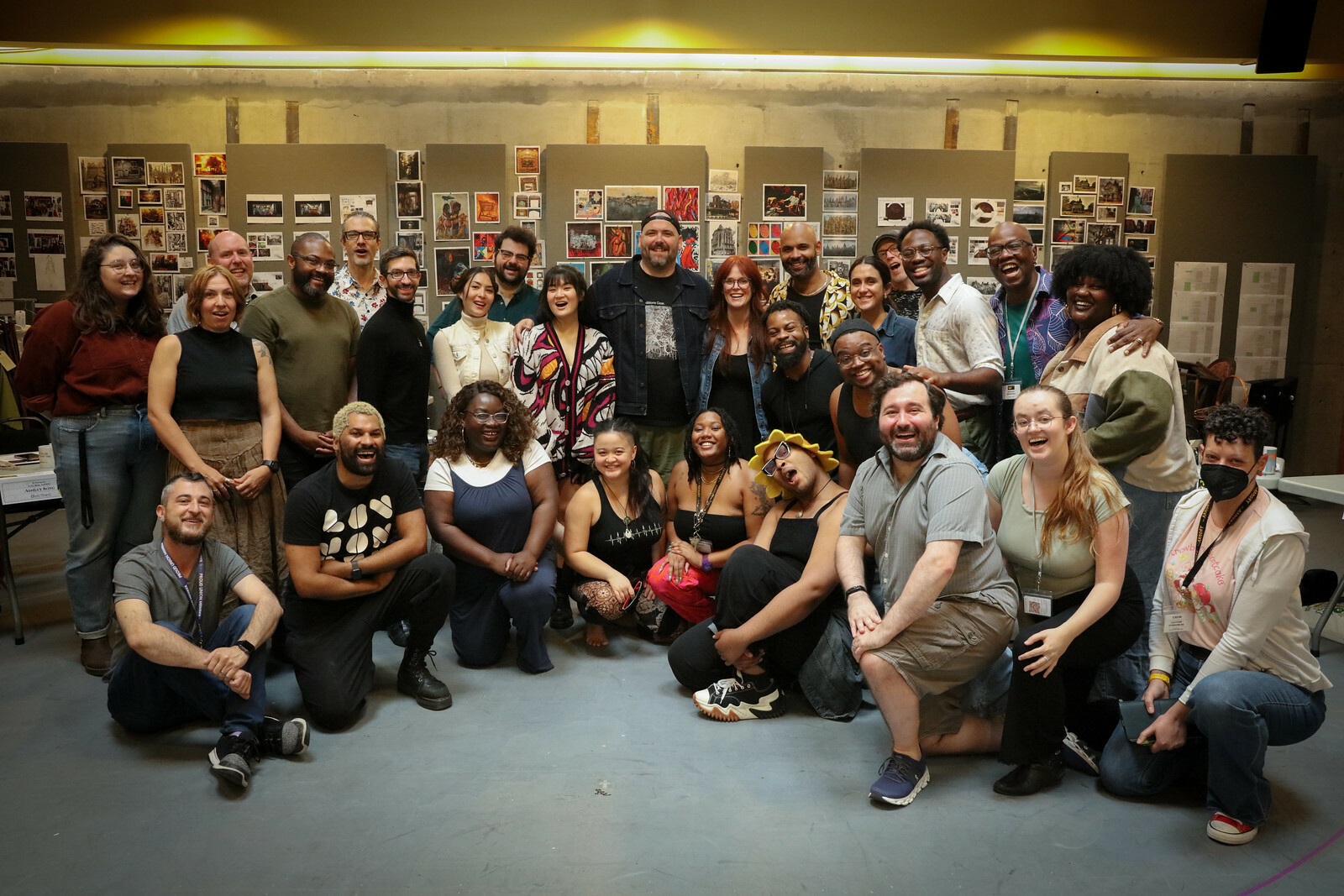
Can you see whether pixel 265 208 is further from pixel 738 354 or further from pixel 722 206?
pixel 738 354

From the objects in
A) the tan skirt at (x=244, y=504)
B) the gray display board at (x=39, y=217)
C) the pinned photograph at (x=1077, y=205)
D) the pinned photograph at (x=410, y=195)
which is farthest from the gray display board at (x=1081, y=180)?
the gray display board at (x=39, y=217)

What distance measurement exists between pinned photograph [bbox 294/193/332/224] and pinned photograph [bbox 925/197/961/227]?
16.6 ft

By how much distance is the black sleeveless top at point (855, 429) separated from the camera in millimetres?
3953

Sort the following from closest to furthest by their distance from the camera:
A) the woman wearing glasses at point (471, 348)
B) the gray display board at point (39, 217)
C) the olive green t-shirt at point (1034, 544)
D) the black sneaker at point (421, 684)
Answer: the olive green t-shirt at point (1034, 544) < the black sneaker at point (421, 684) < the woman wearing glasses at point (471, 348) < the gray display board at point (39, 217)

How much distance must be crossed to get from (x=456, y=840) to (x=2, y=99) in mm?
8078

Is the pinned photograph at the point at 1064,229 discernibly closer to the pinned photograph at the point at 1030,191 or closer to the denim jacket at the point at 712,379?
the pinned photograph at the point at 1030,191

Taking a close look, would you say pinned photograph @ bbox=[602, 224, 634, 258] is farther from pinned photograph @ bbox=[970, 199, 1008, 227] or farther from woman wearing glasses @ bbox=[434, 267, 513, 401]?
woman wearing glasses @ bbox=[434, 267, 513, 401]

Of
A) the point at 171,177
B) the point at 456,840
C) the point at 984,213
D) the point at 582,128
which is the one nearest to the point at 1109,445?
the point at 456,840

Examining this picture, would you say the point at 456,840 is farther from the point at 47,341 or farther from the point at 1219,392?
the point at 1219,392

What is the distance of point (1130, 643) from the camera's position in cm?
313

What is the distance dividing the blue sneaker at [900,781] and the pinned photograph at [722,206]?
579 centimetres

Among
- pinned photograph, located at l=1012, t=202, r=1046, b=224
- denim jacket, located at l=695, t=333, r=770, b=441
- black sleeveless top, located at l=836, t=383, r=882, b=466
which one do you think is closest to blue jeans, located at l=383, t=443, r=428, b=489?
denim jacket, located at l=695, t=333, r=770, b=441

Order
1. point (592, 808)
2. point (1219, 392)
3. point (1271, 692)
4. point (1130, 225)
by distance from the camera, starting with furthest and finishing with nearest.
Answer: point (1130, 225) < point (1219, 392) < point (592, 808) < point (1271, 692)

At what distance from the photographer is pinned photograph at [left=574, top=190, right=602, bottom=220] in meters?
7.92
